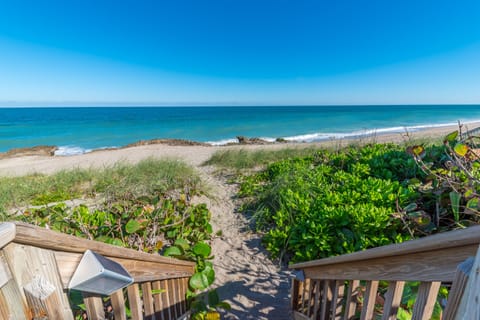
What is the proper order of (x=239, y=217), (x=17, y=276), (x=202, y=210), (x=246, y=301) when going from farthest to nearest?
(x=239, y=217) → (x=202, y=210) → (x=246, y=301) → (x=17, y=276)

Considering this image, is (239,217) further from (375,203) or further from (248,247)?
(375,203)

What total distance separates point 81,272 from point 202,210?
3.27m

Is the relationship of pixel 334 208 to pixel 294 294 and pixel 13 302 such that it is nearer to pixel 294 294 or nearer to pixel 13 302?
pixel 294 294

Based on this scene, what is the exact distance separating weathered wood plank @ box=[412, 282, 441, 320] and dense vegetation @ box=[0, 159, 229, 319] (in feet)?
→ 5.73

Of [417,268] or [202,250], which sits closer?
[417,268]

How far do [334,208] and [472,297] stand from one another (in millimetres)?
2600

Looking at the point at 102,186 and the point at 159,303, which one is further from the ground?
the point at 159,303

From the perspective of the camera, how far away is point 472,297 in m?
0.51

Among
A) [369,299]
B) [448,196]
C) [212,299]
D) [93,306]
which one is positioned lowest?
[212,299]

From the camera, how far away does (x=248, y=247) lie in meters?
3.55

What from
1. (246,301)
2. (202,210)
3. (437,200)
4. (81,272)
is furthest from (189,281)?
(437,200)

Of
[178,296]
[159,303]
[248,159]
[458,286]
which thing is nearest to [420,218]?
[458,286]

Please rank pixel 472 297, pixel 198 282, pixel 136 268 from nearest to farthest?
pixel 472 297
pixel 136 268
pixel 198 282

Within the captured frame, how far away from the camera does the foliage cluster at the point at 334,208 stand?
274 cm
